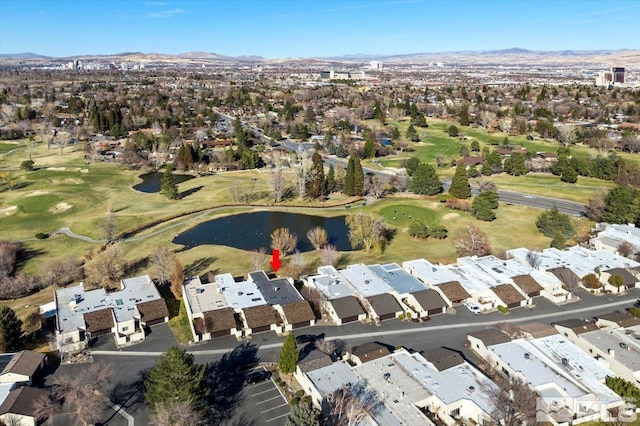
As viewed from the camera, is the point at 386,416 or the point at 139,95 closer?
the point at 386,416

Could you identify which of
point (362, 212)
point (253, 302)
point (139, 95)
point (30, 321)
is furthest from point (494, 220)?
point (139, 95)

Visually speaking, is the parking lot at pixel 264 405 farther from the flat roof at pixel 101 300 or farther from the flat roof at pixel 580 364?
the flat roof at pixel 580 364

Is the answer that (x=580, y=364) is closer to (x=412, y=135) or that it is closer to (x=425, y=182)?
(x=425, y=182)

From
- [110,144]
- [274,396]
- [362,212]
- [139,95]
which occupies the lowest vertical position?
[274,396]

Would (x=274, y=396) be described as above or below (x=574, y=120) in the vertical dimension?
below

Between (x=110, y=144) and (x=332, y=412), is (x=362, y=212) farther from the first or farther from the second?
(x=110, y=144)

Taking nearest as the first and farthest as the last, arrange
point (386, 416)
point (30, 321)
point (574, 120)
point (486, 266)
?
point (386, 416)
point (30, 321)
point (486, 266)
point (574, 120)

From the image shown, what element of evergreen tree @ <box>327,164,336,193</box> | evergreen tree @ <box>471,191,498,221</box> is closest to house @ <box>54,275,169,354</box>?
evergreen tree @ <box>327,164,336,193</box>
